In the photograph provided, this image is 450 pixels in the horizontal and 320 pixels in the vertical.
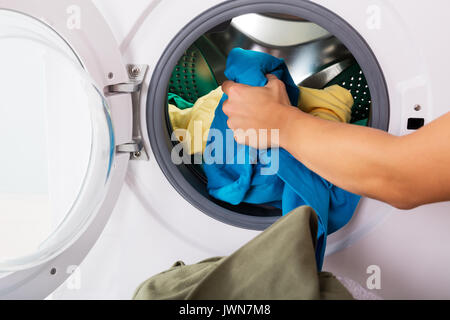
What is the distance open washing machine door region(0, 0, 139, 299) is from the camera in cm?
70

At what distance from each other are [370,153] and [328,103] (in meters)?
0.35

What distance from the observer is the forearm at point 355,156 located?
56cm

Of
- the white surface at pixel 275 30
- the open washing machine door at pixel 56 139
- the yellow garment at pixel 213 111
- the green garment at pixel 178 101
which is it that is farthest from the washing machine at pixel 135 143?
the white surface at pixel 275 30

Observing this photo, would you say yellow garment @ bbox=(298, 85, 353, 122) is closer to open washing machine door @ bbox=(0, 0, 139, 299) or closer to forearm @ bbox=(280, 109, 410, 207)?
forearm @ bbox=(280, 109, 410, 207)

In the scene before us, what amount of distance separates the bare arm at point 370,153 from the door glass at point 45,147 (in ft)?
0.96

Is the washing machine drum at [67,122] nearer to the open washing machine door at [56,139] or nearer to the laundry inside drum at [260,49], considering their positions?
the open washing machine door at [56,139]

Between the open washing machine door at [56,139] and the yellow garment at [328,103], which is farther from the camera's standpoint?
the yellow garment at [328,103]

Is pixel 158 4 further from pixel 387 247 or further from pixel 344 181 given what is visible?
pixel 387 247

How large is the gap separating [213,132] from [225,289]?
485 mm

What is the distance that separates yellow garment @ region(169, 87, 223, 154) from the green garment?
0.07 m

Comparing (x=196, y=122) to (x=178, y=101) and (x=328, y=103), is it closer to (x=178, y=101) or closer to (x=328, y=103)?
(x=178, y=101)

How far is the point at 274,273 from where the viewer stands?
53 cm

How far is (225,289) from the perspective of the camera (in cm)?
54
